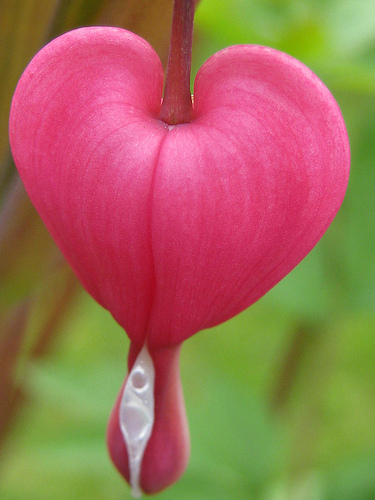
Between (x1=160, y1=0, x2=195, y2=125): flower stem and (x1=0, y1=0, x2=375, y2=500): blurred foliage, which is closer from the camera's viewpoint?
(x1=160, y1=0, x2=195, y2=125): flower stem

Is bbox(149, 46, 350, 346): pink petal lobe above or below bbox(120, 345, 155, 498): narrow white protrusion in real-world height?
above

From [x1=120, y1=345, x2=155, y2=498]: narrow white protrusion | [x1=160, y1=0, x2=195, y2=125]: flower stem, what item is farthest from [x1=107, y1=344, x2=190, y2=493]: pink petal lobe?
[x1=160, y1=0, x2=195, y2=125]: flower stem

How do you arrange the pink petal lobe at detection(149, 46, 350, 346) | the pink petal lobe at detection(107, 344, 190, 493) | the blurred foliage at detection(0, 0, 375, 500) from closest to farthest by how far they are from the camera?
the pink petal lobe at detection(149, 46, 350, 346)
the pink petal lobe at detection(107, 344, 190, 493)
the blurred foliage at detection(0, 0, 375, 500)

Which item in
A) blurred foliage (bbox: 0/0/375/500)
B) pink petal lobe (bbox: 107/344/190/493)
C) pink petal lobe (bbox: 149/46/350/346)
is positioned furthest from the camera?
blurred foliage (bbox: 0/0/375/500)

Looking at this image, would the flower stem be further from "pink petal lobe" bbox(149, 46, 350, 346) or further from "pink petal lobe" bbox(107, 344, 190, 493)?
"pink petal lobe" bbox(107, 344, 190, 493)

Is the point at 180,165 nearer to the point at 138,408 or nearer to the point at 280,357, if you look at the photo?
the point at 138,408

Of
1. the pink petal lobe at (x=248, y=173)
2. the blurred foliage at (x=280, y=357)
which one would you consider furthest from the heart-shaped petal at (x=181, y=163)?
the blurred foliage at (x=280, y=357)

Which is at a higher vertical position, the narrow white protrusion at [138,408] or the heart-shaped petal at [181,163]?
the heart-shaped petal at [181,163]

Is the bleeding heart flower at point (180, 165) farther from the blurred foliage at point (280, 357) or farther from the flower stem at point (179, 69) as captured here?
the blurred foliage at point (280, 357)
